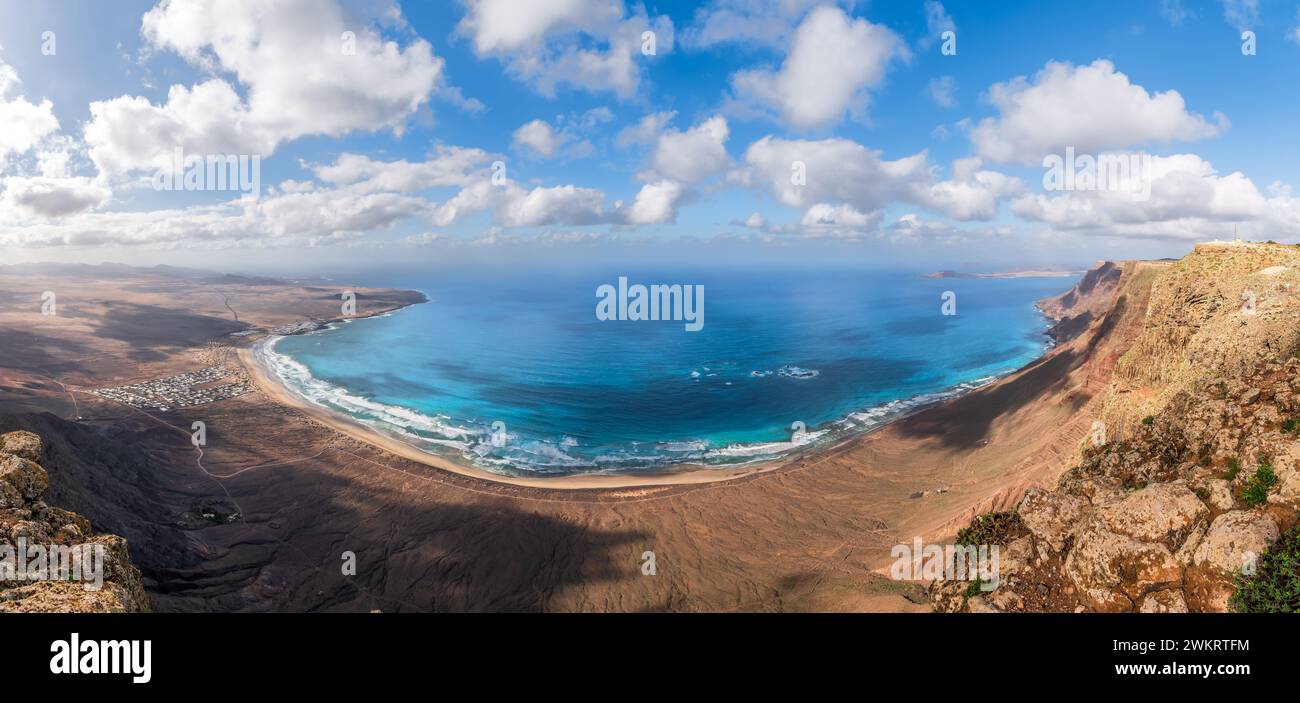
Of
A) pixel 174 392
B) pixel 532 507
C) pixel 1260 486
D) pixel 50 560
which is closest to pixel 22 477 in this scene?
→ pixel 50 560

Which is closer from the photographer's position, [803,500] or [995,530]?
[995,530]

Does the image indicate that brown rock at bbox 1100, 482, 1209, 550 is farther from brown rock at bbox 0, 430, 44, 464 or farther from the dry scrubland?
brown rock at bbox 0, 430, 44, 464

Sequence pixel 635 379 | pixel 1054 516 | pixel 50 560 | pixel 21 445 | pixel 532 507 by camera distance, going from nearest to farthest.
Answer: pixel 50 560, pixel 1054 516, pixel 21 445, pixel 532 507, pixel 635 379

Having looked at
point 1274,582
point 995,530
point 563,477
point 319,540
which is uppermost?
point 1274,582

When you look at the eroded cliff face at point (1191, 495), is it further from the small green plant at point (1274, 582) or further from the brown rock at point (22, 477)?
the brown rock at point (22, 477)

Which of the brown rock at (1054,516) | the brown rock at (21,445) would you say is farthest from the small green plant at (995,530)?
the brown rock at (21,445)

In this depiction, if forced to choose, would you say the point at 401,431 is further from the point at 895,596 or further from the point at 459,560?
the point at 895,596

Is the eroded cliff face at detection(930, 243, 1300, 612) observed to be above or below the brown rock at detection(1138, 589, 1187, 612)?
above

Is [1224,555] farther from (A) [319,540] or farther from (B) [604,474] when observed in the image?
(A) [319,540]

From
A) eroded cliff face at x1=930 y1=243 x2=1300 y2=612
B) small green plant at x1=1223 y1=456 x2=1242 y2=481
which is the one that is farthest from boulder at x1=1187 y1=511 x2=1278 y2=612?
small green plant at x1=1223 y1=456 x2=1242 y2=481
